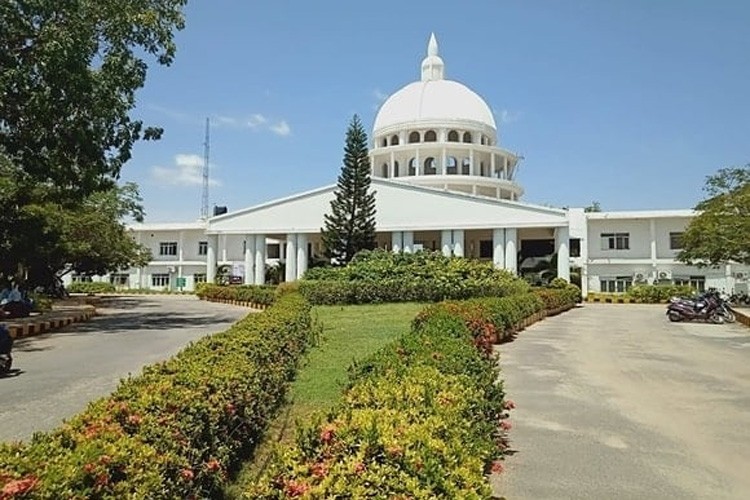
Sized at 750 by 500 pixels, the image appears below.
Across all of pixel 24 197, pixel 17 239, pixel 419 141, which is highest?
pixel 419 141

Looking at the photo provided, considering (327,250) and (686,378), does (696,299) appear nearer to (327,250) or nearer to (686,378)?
(686,378)

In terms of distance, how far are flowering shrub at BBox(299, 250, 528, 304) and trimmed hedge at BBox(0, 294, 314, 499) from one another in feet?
52.4

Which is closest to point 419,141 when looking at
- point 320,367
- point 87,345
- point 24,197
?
point 24,197

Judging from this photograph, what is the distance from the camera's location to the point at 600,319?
22.3 metres

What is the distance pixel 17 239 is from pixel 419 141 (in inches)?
1209

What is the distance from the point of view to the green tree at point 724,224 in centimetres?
2520

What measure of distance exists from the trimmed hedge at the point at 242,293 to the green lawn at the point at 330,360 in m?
7.19

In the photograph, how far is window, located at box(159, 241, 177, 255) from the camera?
54094 mm

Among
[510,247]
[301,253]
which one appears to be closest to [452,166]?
[510,247]

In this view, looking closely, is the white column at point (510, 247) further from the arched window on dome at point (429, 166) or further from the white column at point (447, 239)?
the arched window on dome at point (429, 166)

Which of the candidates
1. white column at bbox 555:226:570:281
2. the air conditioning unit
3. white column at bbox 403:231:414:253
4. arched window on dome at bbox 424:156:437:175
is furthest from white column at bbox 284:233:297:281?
the air conditioning unit

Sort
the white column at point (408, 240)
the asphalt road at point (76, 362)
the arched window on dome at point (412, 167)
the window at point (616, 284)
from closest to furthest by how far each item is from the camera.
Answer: the asphalt road at point (76, 362) < the white column at point (408, 240) < the window at point (616, 284) < the arched window on dome at point (412, 167)

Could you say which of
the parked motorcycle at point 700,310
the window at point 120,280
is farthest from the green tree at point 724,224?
the window at point 120,280

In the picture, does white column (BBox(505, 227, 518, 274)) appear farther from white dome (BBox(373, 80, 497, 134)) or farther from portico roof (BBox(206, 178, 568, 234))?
white dome (BBox(373, 80, 497, 134))
